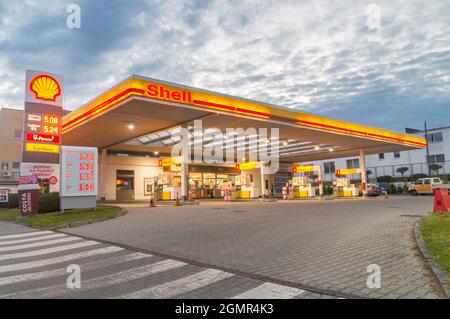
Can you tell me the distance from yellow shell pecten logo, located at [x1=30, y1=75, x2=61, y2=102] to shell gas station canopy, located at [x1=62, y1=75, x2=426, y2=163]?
179 centimetres

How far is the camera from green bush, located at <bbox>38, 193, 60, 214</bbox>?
1678 centimetres

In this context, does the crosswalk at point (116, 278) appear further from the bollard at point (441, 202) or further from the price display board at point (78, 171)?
the bollard at point (441, 202)

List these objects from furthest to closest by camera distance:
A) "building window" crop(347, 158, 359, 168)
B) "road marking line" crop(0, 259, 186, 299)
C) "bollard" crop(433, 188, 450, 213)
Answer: "building window" crop(347, 158, 359, 168)
"bollard" crop(433, 188, 450, 213)
"road marking line" crop(0, 259, 186, 299)

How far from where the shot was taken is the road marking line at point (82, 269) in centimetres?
548

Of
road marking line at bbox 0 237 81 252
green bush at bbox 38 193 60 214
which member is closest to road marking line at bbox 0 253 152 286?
road marking line at bbox 0 237 81 252

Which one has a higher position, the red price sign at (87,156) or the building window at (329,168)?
the building window at (329,168)

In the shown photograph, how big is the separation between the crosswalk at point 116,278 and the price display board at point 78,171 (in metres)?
7.95

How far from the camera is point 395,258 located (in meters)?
6.15

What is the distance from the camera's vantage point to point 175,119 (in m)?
19.6

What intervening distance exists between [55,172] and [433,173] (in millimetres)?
50861

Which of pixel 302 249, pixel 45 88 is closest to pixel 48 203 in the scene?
pixel 45 88

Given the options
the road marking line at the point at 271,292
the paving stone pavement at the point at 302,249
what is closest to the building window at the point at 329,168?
the paving stone pavement at the point at 302,249

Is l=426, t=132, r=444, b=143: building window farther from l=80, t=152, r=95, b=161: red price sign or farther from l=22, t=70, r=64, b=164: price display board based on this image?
l=22, t=70, r=64, b=164: price display board
